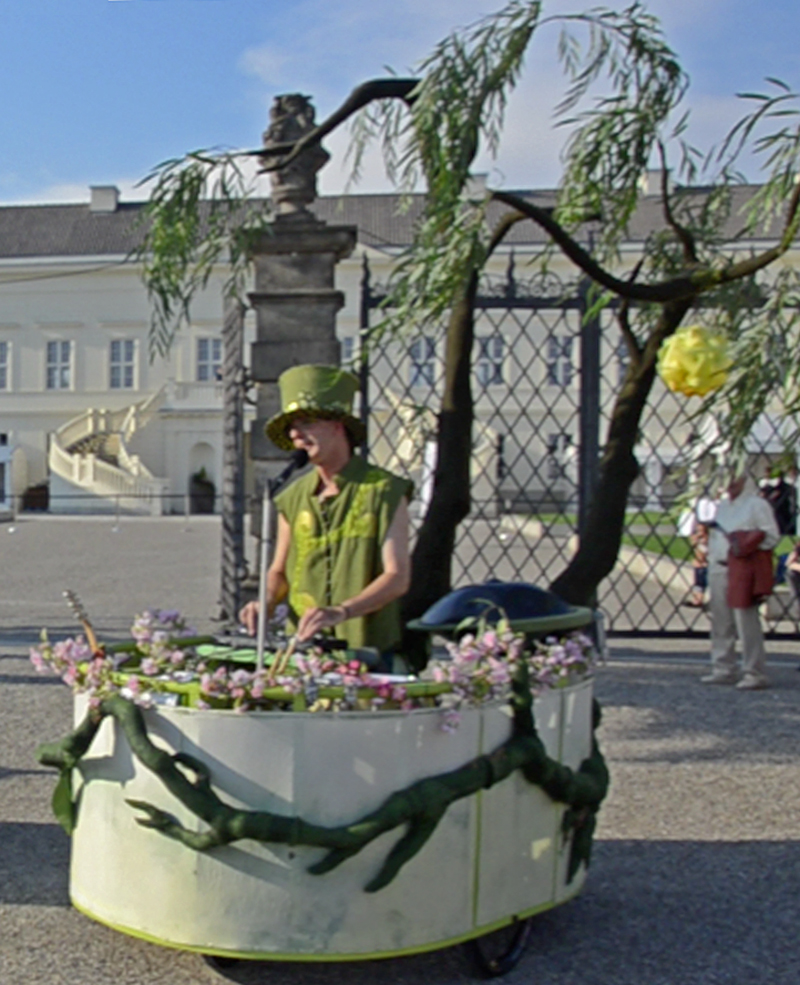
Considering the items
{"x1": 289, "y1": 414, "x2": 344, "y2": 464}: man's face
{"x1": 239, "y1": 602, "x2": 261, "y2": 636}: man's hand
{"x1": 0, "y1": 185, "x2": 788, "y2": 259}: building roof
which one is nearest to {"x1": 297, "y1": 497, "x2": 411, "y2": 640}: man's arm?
{"x1": 239, "y1": 602, "x2": 261, "y2": 636}: man's hand

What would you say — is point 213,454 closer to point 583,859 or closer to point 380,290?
point 380,290

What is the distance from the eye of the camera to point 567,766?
4352 mm

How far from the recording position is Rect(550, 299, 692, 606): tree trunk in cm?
827

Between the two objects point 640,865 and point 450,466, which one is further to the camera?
point 450,466

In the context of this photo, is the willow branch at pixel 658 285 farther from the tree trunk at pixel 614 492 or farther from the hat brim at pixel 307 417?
the hat brim at pixel 307 417

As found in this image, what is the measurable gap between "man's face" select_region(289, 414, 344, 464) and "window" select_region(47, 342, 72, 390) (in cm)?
5564

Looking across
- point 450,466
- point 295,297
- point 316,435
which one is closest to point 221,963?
point 316,435

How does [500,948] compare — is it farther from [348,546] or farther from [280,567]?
[280,567]

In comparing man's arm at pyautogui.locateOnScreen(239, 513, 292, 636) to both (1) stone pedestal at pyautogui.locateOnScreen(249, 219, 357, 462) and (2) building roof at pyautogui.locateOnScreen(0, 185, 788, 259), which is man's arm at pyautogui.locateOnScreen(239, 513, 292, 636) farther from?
(2) building roof at pyautogui.locateOnScreen(0, 185, 788, 259)

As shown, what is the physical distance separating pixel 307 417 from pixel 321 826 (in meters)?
1.39

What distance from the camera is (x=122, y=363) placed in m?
58.6

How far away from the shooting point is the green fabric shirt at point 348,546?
4.51 m

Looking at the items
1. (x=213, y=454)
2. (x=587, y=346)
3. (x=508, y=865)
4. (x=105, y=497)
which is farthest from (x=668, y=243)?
(x=213, y=454)

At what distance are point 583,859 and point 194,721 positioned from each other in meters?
1.40
